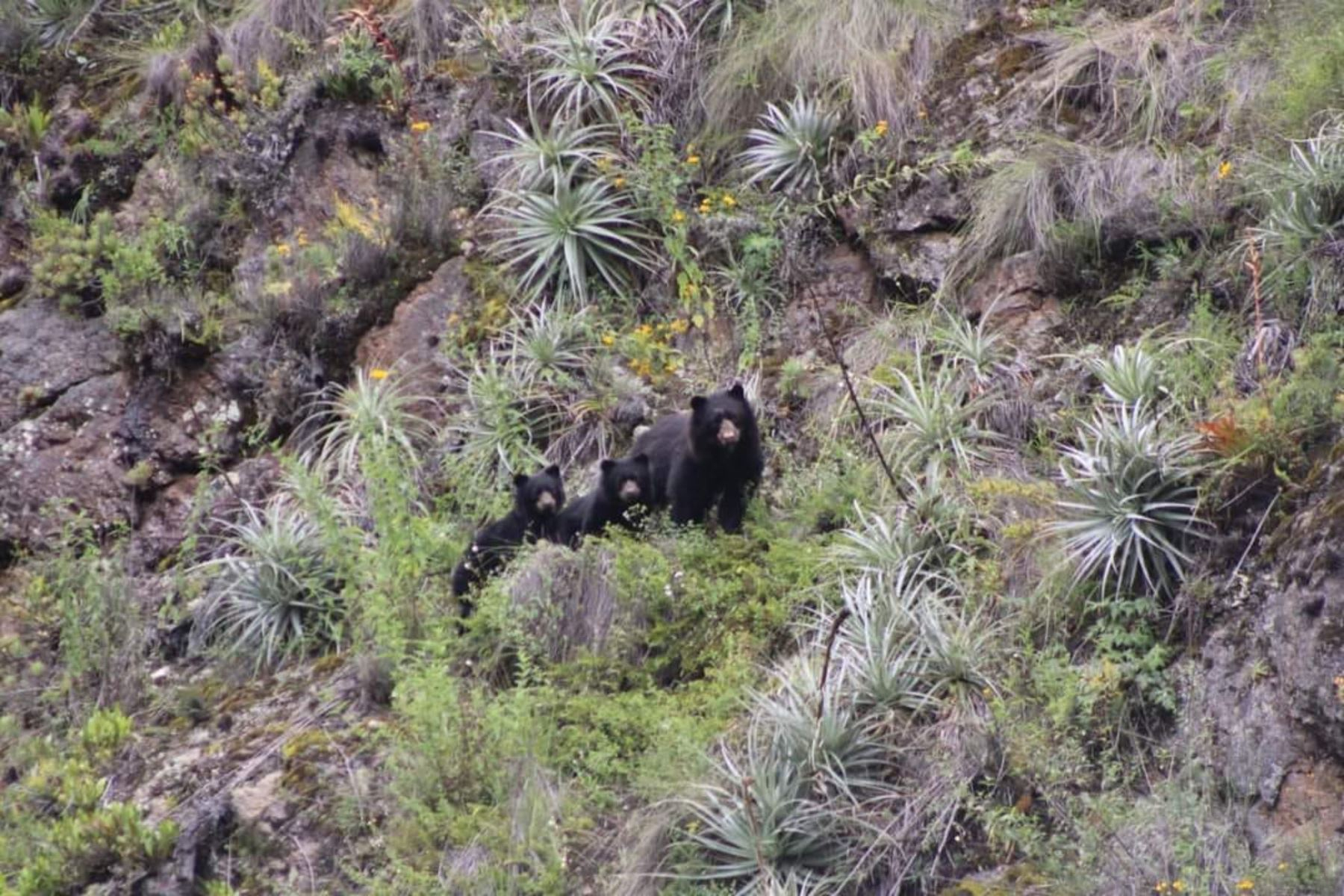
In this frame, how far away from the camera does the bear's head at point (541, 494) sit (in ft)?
32.1

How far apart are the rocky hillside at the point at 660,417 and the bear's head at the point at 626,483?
30 centimetres

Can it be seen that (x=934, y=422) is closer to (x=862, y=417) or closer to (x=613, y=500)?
(x=862, y=417)

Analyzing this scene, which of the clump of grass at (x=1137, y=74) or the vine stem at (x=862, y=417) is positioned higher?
the clump of grass at (x=1137, y=74)

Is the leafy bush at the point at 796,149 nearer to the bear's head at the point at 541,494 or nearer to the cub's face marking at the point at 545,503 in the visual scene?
the bear's head at the point at 541,494

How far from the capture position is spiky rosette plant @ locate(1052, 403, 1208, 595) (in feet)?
24.9

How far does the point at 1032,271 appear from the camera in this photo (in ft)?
33.3

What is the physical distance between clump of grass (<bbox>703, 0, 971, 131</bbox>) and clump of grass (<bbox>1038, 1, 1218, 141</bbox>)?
0.81m

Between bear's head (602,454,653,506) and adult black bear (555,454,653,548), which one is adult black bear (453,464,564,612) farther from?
bear's head (602,454,653,506)

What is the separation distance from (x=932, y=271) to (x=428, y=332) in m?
3.36

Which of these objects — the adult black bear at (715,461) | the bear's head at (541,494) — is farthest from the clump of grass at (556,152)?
the adult black bear at (715,461)

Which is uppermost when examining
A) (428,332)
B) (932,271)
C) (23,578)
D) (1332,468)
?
(1332,468)

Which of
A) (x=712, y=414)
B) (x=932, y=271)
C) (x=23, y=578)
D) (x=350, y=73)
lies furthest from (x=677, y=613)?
(x=350, y=73)

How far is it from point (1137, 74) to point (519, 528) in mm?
4512

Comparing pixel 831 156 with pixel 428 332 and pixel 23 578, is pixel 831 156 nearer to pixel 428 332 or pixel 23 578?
pixel 428 332
